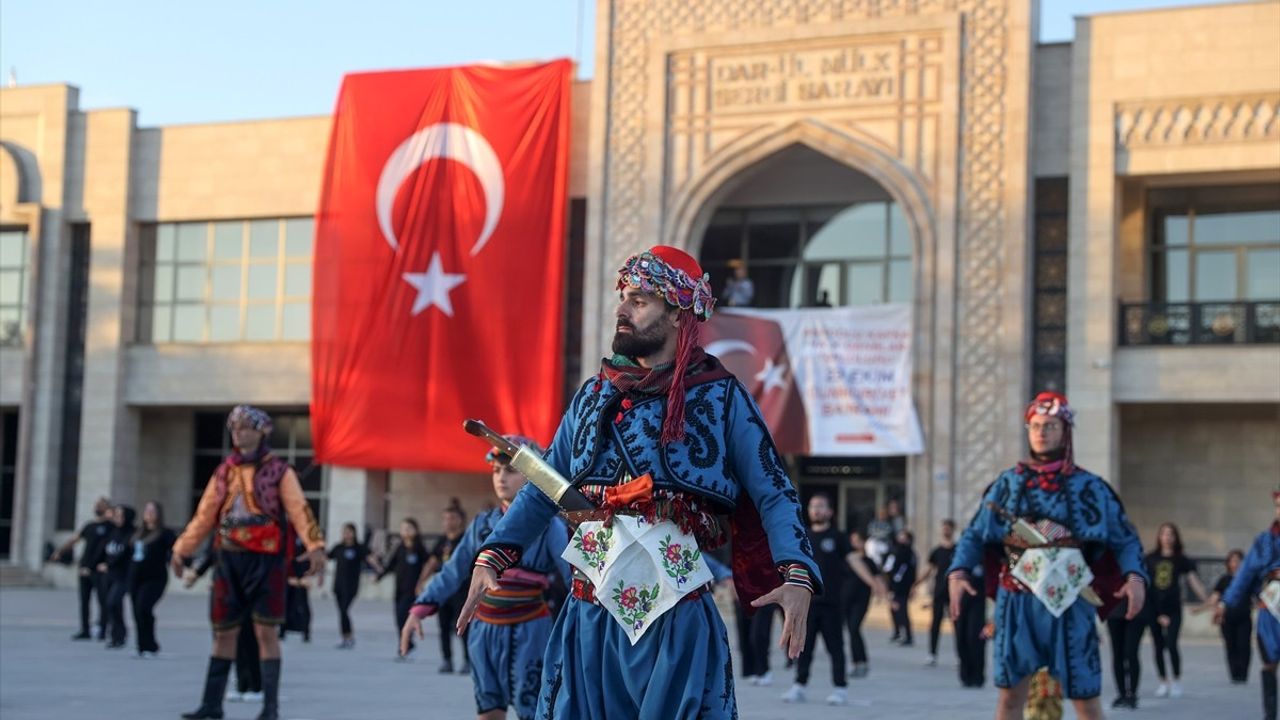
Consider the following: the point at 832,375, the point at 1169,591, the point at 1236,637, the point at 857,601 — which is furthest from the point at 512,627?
the point at 832,375

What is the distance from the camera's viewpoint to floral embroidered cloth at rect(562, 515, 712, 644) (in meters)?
5.00

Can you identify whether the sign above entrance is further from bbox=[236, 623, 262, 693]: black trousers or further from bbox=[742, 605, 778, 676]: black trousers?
bbox=[236, 623, 262, 693]: black trousers

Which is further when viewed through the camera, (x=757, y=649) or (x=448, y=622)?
(x=448, y=622)

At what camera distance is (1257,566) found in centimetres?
1194

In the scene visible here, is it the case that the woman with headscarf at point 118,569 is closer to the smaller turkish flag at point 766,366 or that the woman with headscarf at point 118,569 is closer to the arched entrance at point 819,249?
the smaller turkish flag at point 766,366

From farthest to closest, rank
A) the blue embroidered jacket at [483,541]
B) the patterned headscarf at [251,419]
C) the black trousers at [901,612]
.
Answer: the black trousers at [901,612], the patterned headscarf at [251,419], the blue embroidered jacket at [483,541]

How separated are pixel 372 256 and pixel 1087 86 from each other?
12178 mm

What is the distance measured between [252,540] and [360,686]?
4.09 metres

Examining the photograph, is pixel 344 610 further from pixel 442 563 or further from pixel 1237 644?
pixel 1237 644

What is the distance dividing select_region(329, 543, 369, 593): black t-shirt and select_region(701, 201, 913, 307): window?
10431mm

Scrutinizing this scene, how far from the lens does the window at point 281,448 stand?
3194cm

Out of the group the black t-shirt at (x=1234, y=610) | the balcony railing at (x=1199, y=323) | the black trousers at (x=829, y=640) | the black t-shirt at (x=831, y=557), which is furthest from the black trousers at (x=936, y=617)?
the balcony railing at (x=1199, y=323)

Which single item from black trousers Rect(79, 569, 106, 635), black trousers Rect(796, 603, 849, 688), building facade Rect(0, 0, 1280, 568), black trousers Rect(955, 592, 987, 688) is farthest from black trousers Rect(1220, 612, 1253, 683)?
black trousers Rect(79, 569, 106, 635)

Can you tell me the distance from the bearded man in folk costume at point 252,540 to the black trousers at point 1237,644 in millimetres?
9285
